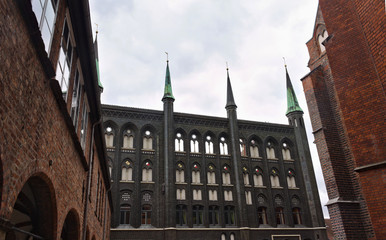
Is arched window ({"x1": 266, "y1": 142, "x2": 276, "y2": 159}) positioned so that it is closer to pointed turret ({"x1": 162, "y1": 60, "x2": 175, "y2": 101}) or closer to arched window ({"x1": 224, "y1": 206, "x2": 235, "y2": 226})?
arched window ({"x1": 224, "y1": 206, "x2": 235, "y2": 226})

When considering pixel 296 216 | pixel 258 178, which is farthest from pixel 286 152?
pixel 296 216

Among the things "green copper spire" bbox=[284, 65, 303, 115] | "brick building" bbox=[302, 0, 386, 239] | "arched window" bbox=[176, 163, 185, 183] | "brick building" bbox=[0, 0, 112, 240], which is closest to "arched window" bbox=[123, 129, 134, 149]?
"arched window" bbox=[176, 163, 185, 183]

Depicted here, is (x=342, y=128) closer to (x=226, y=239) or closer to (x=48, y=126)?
(x=48, y=126)

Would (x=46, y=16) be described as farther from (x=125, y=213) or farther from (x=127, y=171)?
(x=127, y=171)

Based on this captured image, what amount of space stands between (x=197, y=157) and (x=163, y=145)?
12.5 ft

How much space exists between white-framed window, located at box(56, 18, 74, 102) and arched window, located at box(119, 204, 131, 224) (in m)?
23.3

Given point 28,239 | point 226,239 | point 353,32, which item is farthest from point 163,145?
point 353,32

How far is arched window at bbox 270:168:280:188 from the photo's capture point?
35.7 meters

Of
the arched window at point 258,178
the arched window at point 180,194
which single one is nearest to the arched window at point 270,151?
the arched window at point 258,178

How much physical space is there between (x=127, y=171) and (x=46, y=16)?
86.2 feet

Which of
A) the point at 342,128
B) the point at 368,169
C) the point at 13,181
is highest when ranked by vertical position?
the point at 342,128

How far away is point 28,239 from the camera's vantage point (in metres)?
10.7

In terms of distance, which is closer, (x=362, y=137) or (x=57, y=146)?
(x=57, y=146)

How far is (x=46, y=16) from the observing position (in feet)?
19.4
